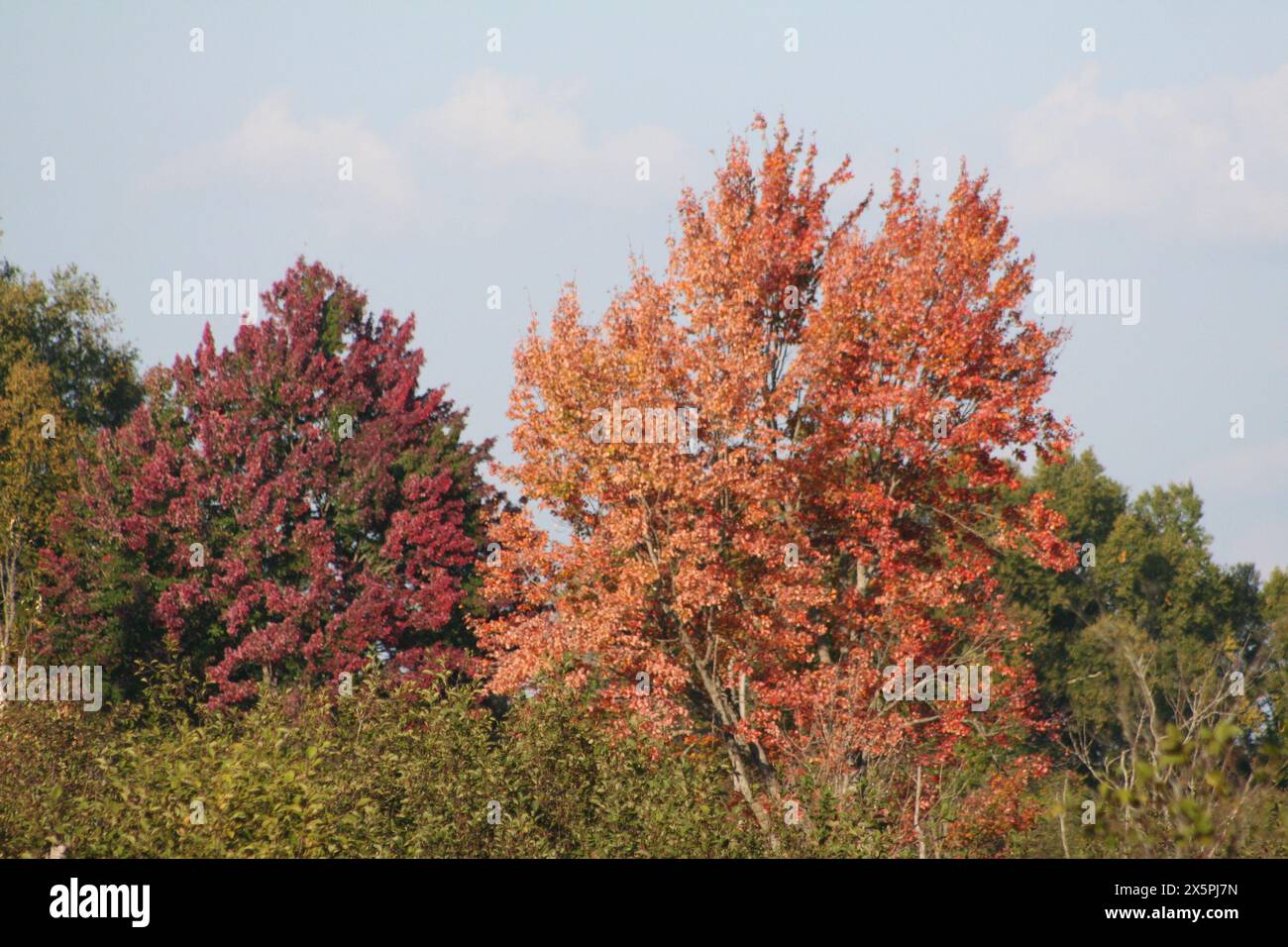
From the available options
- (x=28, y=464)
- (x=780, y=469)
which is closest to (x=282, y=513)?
(x=28, y=464)

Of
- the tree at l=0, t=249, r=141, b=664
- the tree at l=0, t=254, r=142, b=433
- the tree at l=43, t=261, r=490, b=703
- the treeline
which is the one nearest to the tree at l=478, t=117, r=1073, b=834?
the treeline

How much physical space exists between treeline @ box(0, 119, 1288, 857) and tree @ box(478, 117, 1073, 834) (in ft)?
0.29

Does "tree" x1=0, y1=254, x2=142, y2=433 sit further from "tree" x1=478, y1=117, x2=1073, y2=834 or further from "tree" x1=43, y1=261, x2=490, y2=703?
"tree" x1=478, y1=117, x2=1073, y2=834

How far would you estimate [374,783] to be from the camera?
1255 centimetres

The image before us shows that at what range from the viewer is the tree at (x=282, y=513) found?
3541cm

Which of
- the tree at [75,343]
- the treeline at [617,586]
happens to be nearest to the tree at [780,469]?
the treeline at [617,586]

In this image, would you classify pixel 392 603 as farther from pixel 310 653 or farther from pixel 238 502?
pixel 238 502

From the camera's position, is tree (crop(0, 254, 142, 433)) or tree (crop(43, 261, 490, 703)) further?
tree (crop(0, 254, 142, 433))

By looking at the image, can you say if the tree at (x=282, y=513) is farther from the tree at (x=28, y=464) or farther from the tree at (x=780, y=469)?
the tree at (x=780, y=469)

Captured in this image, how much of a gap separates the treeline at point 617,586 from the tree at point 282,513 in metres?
0.12

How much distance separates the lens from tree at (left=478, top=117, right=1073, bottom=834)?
22703 mm

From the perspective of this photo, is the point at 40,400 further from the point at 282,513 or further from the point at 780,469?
the point at 780,469
